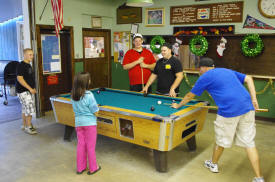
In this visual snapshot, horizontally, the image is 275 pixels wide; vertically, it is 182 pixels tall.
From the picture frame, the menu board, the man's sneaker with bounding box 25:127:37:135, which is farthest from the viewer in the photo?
the picture frame

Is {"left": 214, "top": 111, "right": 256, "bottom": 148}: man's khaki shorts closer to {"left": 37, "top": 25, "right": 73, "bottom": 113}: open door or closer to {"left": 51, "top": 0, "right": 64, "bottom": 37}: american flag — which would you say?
{"left": 51, "top": 0, "right": 64, "bottom": 37}: american flag

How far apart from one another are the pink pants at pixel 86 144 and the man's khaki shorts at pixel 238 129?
1.38m

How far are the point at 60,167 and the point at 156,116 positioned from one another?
53.3 inches

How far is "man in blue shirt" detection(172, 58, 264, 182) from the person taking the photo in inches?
105

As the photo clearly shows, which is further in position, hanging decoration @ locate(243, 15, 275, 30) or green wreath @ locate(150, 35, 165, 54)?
green wreath @ locate(150, 35, 165, 54)

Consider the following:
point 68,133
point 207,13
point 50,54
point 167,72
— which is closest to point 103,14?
point 50,54

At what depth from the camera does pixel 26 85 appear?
4082 millimetres

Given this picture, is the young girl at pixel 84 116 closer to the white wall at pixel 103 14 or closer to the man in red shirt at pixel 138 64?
the man in red shirt at pixel 138 64

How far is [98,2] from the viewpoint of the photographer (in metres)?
6.43

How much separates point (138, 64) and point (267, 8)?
263 centimetres

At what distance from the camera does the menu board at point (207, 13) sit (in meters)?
5.12

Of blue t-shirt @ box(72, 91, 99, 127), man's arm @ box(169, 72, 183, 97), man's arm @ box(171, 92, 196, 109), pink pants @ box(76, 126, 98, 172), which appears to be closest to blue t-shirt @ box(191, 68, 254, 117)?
man's arm @ box(171, 92, 196, 109)

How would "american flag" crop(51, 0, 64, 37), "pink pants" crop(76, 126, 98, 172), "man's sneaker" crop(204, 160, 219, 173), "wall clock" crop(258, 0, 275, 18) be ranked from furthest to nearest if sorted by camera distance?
1. "wall clock" crop(258, 0, 275, 18)
2. "american flag" crop(51, 0, 64, 37)
3. "man's sneaker" crop(204, 160, 219, 173)
4. "pink pants" crop(76, 126, 98, 172)

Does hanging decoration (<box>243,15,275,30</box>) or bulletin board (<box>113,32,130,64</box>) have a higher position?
hanging decoration (<box>243,15,275,30</box>)
